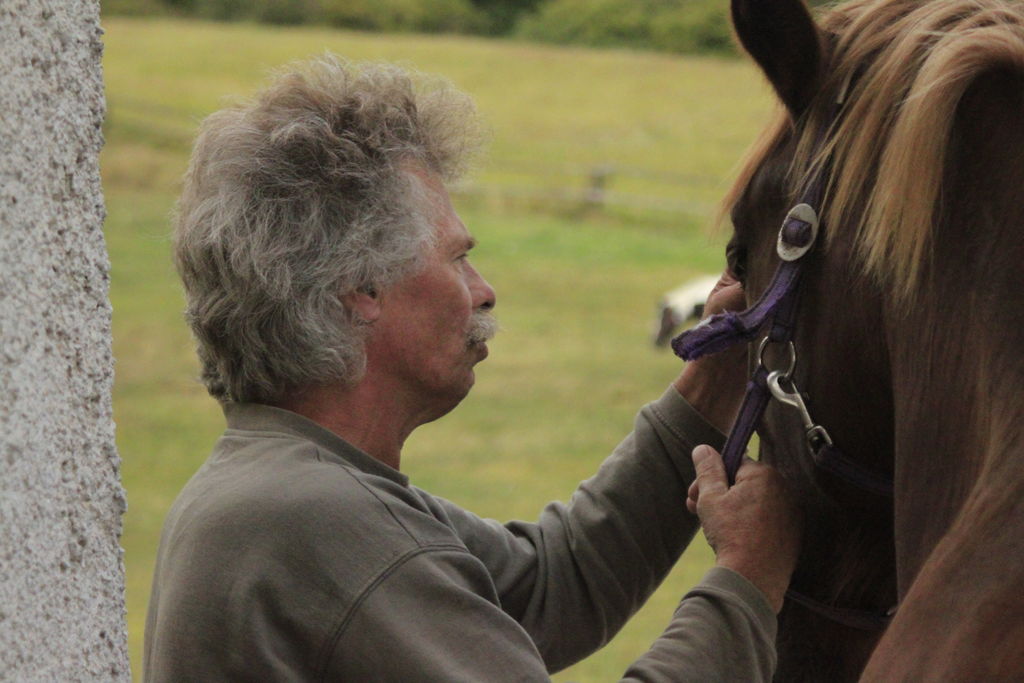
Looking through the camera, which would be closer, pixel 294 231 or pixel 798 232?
pixel 798 232

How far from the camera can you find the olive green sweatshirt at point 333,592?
1348mm

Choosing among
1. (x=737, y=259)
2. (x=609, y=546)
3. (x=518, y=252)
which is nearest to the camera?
(x=737, y=259)

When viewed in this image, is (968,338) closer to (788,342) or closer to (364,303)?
(788,342)

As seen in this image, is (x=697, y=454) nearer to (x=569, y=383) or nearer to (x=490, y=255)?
(x=569, y=383)

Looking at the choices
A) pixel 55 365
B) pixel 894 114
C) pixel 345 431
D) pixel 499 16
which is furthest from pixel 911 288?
pixel 499 16

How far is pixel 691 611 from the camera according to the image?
1.49 meters

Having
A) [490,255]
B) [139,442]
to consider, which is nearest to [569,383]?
[139,442]

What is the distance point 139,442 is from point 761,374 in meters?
8.31

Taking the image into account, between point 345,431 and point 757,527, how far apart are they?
54cm

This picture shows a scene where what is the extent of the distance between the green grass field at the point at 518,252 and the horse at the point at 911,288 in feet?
0.57

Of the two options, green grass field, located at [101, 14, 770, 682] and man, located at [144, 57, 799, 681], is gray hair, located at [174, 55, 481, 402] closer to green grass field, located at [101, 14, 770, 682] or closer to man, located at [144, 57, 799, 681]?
man, located at [144, 57, 799, 681]

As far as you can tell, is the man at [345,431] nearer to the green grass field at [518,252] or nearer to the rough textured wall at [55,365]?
the rough textured wall at [55,365]

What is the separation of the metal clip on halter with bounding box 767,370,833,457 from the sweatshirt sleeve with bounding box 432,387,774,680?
469 mm

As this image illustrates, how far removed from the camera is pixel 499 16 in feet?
115
